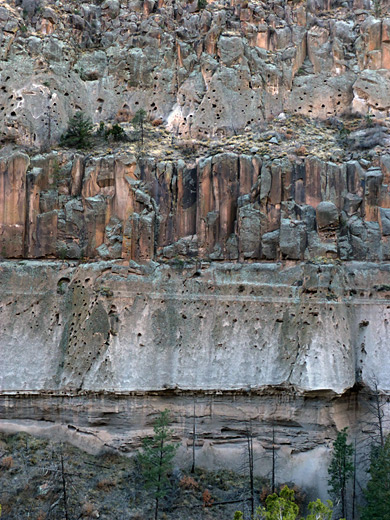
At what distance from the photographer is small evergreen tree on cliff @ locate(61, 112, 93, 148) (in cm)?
4634

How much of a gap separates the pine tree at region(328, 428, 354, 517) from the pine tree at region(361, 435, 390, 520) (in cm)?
137

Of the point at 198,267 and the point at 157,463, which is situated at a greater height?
the point at 198,267

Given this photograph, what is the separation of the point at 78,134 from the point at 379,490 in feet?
107

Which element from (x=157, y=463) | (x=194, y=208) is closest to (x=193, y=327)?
(x=194, y=208)

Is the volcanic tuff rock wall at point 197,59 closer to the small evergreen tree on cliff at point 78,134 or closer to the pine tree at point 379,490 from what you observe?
the small evergreen tree on cliff at point 78,134

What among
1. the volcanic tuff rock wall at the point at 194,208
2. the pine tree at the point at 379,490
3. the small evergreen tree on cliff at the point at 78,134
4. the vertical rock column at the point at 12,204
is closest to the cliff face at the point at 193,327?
the volcanic tuff rock wall at the point at 194,208

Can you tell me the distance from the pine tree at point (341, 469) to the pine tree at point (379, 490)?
4.50 feet

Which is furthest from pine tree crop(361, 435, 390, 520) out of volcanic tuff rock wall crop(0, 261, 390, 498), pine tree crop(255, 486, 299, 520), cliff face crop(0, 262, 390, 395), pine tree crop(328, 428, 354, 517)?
Answer: pine tree crop(255, 486, 299, 520)

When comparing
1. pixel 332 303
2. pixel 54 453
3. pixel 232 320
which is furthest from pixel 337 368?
pixel 54 453

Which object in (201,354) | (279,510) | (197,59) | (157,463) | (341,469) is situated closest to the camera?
(279,510)

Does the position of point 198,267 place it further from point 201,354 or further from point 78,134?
point 78,134

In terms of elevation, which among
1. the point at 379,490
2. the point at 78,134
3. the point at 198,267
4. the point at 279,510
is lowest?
the point at 379,490

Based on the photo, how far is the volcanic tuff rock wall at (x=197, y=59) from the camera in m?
50.3

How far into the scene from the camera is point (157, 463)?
32719 mm
